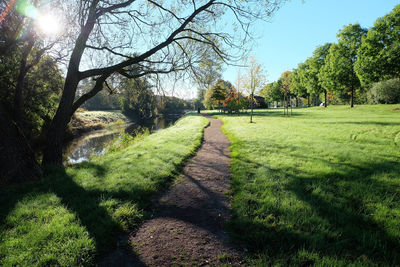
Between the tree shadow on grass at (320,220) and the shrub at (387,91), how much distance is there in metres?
42.2

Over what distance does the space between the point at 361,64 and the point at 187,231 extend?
34.2m

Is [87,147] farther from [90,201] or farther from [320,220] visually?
[320,220]

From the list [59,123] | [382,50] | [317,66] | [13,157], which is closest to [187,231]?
[13,157]

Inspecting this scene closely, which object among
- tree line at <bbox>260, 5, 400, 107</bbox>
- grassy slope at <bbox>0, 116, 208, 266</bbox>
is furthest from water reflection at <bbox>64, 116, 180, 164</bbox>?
tree line at <bbox>260, 5, 400, 107</bbox>

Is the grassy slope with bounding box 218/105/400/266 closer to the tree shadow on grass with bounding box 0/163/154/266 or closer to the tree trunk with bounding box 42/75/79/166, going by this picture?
the tree shadow on grass with bounding box 0/163/154/266

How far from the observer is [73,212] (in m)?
3.21

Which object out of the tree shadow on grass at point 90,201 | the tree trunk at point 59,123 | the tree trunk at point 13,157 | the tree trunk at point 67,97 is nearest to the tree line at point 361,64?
the tree trunk at point 67,97

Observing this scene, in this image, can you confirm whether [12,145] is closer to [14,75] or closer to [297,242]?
[297,242]

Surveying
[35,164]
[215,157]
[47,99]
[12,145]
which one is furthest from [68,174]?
[47,99]

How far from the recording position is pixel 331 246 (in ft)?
7.82

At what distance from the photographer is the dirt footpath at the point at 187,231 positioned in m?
2.31

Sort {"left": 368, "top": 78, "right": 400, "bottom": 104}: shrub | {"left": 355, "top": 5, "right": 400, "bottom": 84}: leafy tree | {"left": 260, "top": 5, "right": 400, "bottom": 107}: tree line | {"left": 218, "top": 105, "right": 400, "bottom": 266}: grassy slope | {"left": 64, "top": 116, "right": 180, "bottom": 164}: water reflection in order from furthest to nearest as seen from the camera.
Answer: {"left": 368, "top": 78, "right": 400, "bottom": 104}: shrub
{"left": 260, "top": 5, "right": 400, "bottom": 107}: tree line
{"left": 355, "top": 5, "right": 400, "bottom": 84}: leafy tree
{"left": 64, "top": 116, "right": 180, "bottom": 164}: water reflection
{"left": 218, "top": 105, "right": 400, "bottom": 266}: grassy slope

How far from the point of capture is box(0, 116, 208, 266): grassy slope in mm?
2336

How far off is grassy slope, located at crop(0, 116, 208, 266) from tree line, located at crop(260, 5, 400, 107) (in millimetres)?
20598
